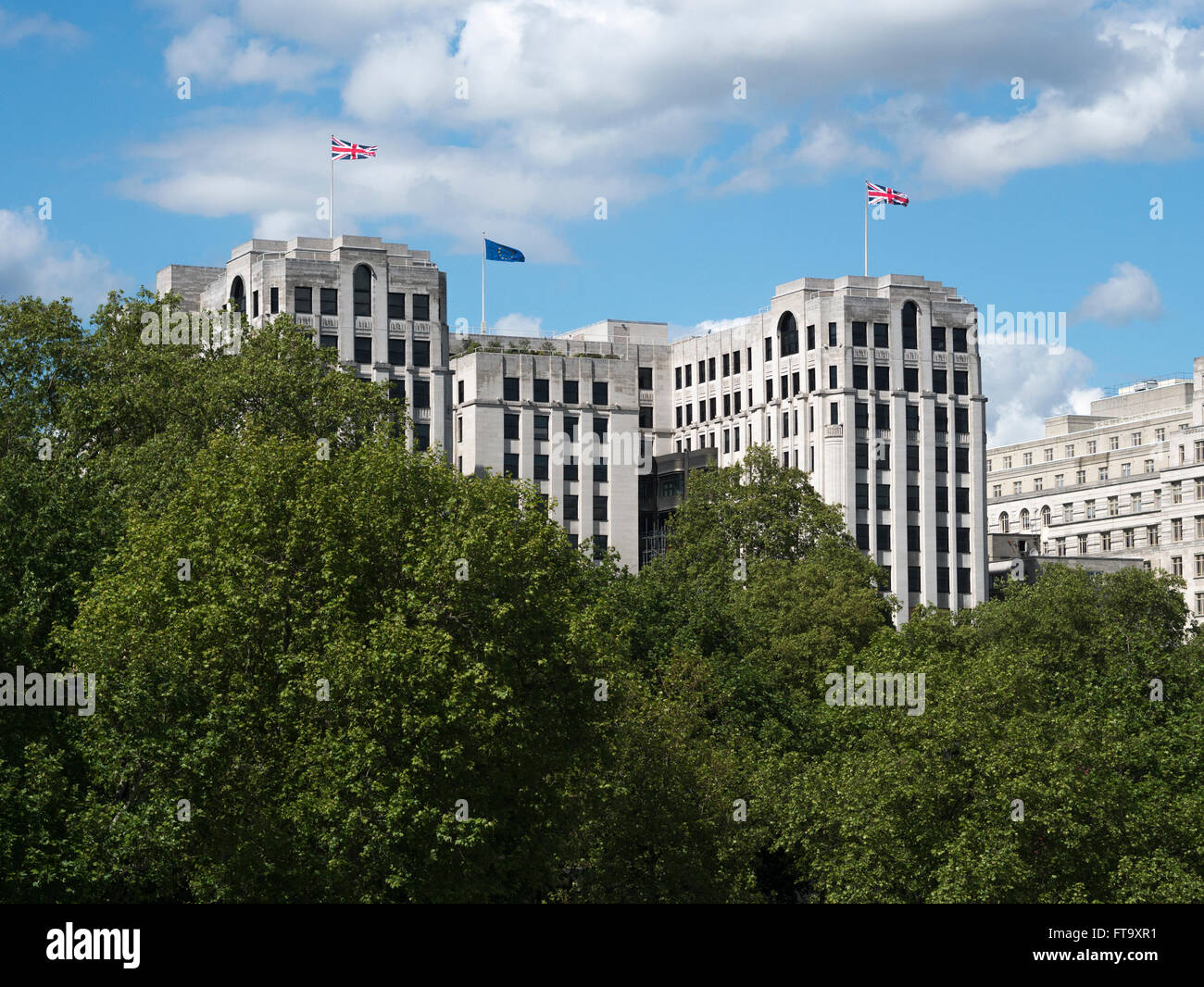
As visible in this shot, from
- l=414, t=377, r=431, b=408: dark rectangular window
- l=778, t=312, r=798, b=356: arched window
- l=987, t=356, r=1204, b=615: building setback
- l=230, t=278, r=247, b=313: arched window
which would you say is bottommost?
l=987, t=356, r=1204, b=615: building setback

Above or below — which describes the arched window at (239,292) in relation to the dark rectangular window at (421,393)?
above

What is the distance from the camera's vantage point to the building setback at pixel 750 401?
5886 inches

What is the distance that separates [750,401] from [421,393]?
33.7 m

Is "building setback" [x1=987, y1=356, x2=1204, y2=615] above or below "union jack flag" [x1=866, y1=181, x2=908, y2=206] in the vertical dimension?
below

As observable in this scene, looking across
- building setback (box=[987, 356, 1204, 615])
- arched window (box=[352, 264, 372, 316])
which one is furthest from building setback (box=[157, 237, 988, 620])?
building setback (box=[987, 356, 1204, 615])

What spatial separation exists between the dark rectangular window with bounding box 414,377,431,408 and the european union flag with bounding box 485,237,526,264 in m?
11.7

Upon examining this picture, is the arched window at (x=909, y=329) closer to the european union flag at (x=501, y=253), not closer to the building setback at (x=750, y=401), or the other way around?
the building setback at (x=750, y=401)

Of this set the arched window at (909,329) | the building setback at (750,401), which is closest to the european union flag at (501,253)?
the building setback at (750,401)

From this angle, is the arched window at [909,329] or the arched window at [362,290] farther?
the arched window at [909,329]

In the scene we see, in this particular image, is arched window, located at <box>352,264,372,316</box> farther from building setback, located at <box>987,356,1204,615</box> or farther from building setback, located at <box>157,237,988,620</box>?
building setback, located at <box>987,356,1204,615</box>

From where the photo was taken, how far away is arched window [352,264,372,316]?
5846 inches

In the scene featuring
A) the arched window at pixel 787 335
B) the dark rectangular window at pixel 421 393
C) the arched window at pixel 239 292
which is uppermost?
the arched window at pixel 239 292

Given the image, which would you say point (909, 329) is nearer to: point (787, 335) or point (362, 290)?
point (787, 335)

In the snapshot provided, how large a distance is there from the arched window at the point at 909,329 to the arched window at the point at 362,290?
47.9 meters
